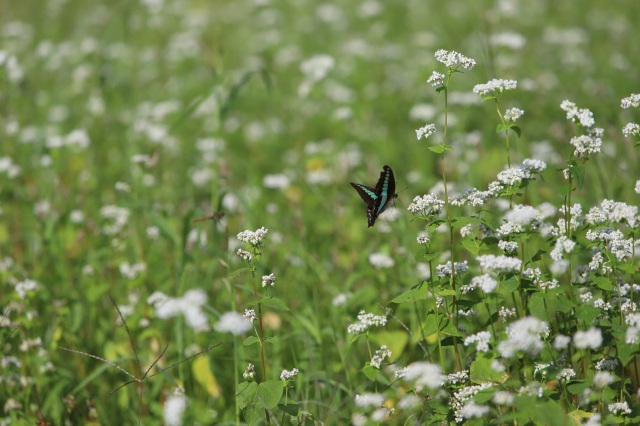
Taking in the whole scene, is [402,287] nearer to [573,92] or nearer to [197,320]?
[197,320]

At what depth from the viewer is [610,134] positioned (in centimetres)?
483

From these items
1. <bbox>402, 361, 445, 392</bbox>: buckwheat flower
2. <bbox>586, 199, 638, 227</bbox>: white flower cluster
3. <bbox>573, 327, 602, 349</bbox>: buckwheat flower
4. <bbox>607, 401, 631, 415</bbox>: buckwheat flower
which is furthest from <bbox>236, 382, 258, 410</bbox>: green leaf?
<bbox>586, 199, 638, 227</bbox>: white flower cluster

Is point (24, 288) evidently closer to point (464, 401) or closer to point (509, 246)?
point (464, 401)

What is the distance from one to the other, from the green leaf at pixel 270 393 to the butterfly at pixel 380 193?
83cm

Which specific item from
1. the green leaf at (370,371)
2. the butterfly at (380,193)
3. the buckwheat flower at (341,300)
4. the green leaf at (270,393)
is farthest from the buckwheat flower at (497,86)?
the buckwheat flower at (341,300)

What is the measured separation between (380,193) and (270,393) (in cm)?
101

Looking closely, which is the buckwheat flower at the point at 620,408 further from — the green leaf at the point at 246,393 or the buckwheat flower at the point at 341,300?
the buckwheat flower at the point at 341,300

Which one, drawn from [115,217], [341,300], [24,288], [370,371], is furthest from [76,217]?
[370,371]

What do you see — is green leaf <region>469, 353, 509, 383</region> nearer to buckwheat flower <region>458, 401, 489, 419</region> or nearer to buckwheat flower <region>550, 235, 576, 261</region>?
buckwheat flower <region>458, 401, 489, 419</region>

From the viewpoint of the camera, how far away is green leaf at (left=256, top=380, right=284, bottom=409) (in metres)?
2.23

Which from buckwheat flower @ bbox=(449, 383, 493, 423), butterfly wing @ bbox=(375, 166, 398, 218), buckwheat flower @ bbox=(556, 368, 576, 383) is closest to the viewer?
buckwheat flower @ bbox=(449, 383, 493, 423)

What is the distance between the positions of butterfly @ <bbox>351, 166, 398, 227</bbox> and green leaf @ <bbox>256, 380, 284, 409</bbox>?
0.83 m

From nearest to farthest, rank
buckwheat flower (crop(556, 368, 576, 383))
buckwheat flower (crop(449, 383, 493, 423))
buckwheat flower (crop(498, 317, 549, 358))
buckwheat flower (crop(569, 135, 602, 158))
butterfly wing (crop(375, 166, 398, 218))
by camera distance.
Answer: buckwheat flower (crop(498, 317, 549, 358)) → buckwheat flower (crop(449, 383, 493, 423)) → buckwheat flower (crop(556, 368, 576, 383)) → buckwheat flower (crop(569, 135, 602, 158)) → butterfly wing (crop(375, 166, 398, 218))

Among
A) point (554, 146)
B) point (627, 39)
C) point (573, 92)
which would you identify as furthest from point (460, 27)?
point (554, 146)
